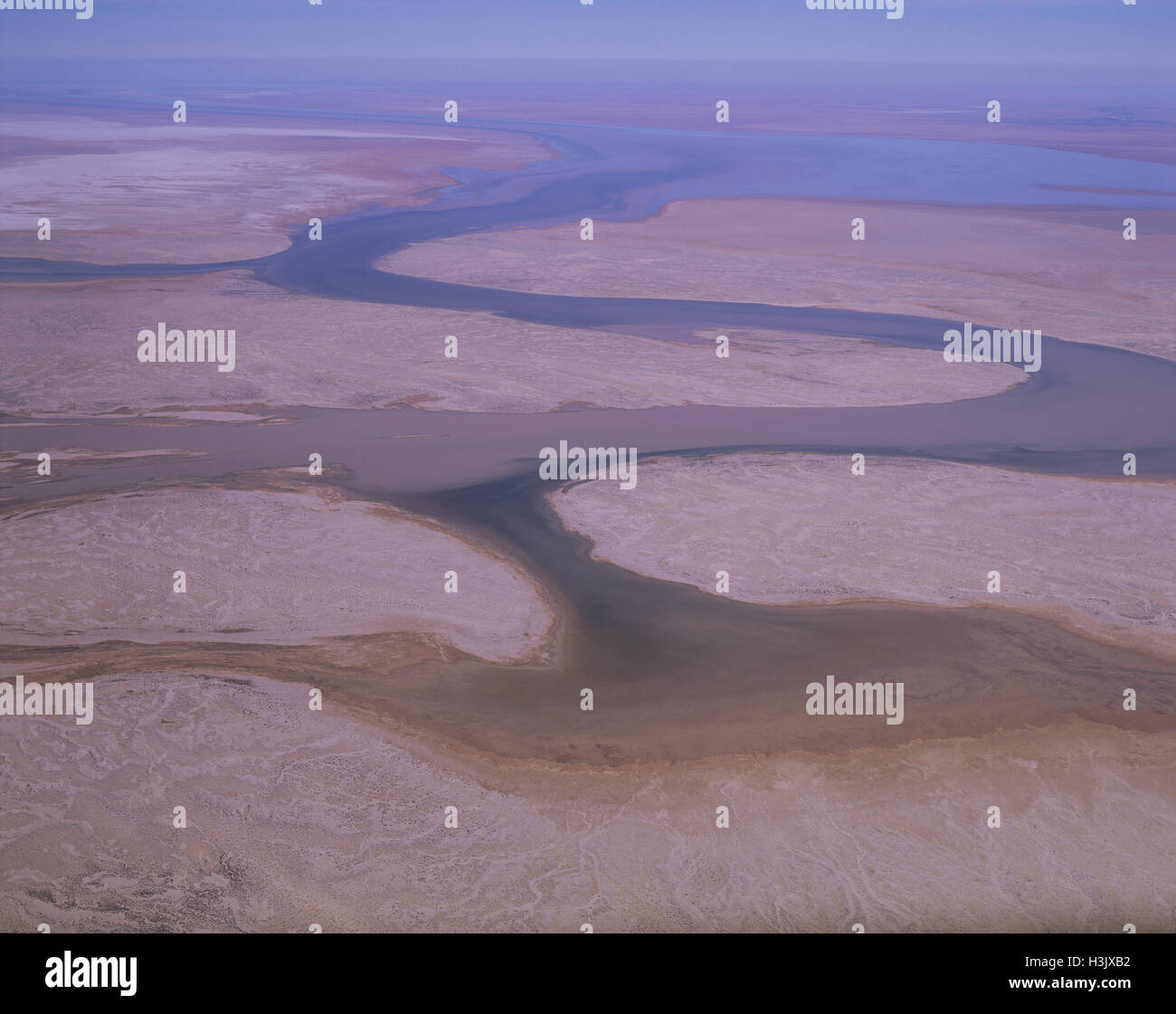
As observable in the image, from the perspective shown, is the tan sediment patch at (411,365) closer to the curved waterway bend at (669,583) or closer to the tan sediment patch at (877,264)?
the curved waterway bend at (669,583)

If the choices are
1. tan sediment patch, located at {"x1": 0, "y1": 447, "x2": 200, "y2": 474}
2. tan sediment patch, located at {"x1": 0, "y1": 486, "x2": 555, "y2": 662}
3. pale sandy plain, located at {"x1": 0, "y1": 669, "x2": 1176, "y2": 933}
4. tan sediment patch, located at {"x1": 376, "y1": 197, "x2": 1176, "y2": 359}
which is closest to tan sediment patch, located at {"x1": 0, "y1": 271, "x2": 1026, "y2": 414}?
tan sediment patch, located at {"x1": 0, "y1": 447, "x2": 200, "y2": 474}

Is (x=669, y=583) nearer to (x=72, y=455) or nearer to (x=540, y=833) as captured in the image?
(x=540, y=833)

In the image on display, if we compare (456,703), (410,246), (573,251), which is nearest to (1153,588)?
(456,703)

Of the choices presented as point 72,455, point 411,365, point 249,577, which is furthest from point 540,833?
point 411,365

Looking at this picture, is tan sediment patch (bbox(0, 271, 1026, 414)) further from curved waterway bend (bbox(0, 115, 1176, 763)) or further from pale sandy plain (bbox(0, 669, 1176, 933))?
pale sandy plain (bbox(0, 669, 1176, 933))

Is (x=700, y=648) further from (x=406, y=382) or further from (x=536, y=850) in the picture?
(x=406, y=382)

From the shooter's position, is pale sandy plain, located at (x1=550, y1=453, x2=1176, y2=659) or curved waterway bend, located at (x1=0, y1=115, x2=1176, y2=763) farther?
pale sandy plain, located at (x1=550, y1=453, x2=1176, y2=659)
